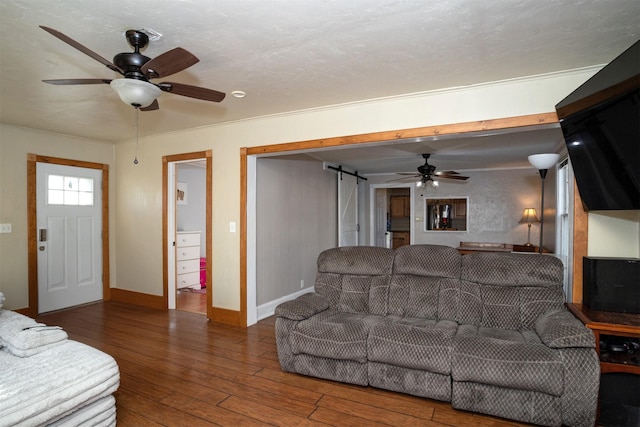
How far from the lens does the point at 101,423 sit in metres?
2.06

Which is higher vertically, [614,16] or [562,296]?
[614,16]

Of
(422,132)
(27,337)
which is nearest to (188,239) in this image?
(27,337)

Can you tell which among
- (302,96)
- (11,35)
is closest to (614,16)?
(302,96)

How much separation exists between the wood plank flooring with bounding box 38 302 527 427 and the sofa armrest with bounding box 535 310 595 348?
1.97 feet

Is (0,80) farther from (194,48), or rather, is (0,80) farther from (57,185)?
(57,185)

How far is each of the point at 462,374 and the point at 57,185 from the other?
5.42 meters

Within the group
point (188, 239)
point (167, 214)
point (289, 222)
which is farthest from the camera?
point (188, 239)

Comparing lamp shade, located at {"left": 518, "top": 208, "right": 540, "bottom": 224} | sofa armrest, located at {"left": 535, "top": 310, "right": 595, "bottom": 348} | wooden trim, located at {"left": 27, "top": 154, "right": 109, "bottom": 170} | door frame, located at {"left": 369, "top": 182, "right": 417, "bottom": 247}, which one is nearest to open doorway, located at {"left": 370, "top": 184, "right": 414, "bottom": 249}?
door frame, located at {"left": 369, "top": 182, "right": 417, "bottom": 247}

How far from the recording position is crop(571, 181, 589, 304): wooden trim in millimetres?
2777

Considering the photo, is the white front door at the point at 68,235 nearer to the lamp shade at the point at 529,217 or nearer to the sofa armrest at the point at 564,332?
the sofa armrest at the point at 564,332

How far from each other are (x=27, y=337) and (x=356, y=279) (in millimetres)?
2515

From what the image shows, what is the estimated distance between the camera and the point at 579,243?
2795 millimetres

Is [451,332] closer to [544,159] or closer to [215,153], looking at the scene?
[544,159]

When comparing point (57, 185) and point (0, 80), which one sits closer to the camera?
point (0, 80)
